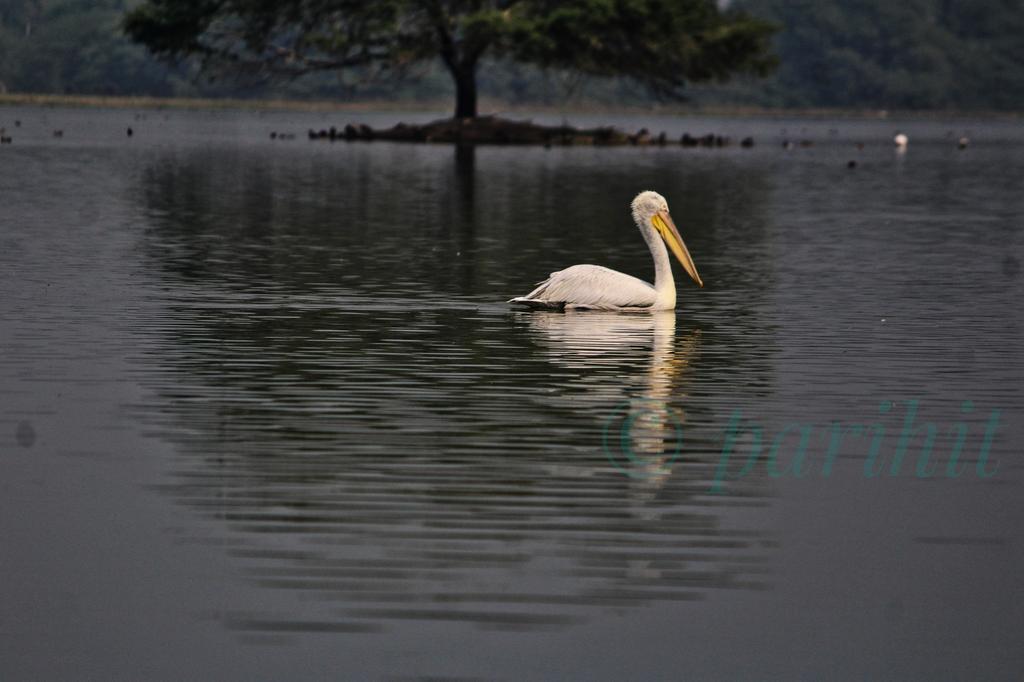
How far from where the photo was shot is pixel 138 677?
8367 mm

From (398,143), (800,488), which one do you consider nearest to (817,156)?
(398,143)

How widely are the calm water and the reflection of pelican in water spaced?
57mm

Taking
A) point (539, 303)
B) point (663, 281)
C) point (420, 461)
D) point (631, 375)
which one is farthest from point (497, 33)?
point (420, 461)

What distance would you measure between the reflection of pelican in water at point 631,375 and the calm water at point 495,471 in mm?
57

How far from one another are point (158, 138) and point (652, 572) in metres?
86.5

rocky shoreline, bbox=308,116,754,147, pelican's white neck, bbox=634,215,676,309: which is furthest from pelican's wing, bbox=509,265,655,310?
rocky shoreline, bbox=308,116,754,147

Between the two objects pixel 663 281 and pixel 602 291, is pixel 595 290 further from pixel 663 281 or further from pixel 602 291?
pixel 663 281

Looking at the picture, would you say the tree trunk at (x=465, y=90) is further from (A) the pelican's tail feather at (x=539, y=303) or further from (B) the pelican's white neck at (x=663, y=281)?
(B) the pelican's white neck at (x=663, y=281)

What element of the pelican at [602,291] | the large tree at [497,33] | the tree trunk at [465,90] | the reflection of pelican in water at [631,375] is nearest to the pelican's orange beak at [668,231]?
the pelican at [602,291]

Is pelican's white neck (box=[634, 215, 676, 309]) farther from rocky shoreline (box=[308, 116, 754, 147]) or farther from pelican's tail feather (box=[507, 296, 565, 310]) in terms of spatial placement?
rocky shoreline (box=[308, 116, 754, 147])

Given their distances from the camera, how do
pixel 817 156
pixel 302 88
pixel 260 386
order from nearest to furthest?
pixel 260 386
pixel 817 156
pixel 302 88

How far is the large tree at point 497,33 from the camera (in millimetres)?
78688

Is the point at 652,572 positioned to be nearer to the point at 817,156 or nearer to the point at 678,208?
the point at 678,208

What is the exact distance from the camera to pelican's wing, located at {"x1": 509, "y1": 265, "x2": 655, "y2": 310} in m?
21.2
